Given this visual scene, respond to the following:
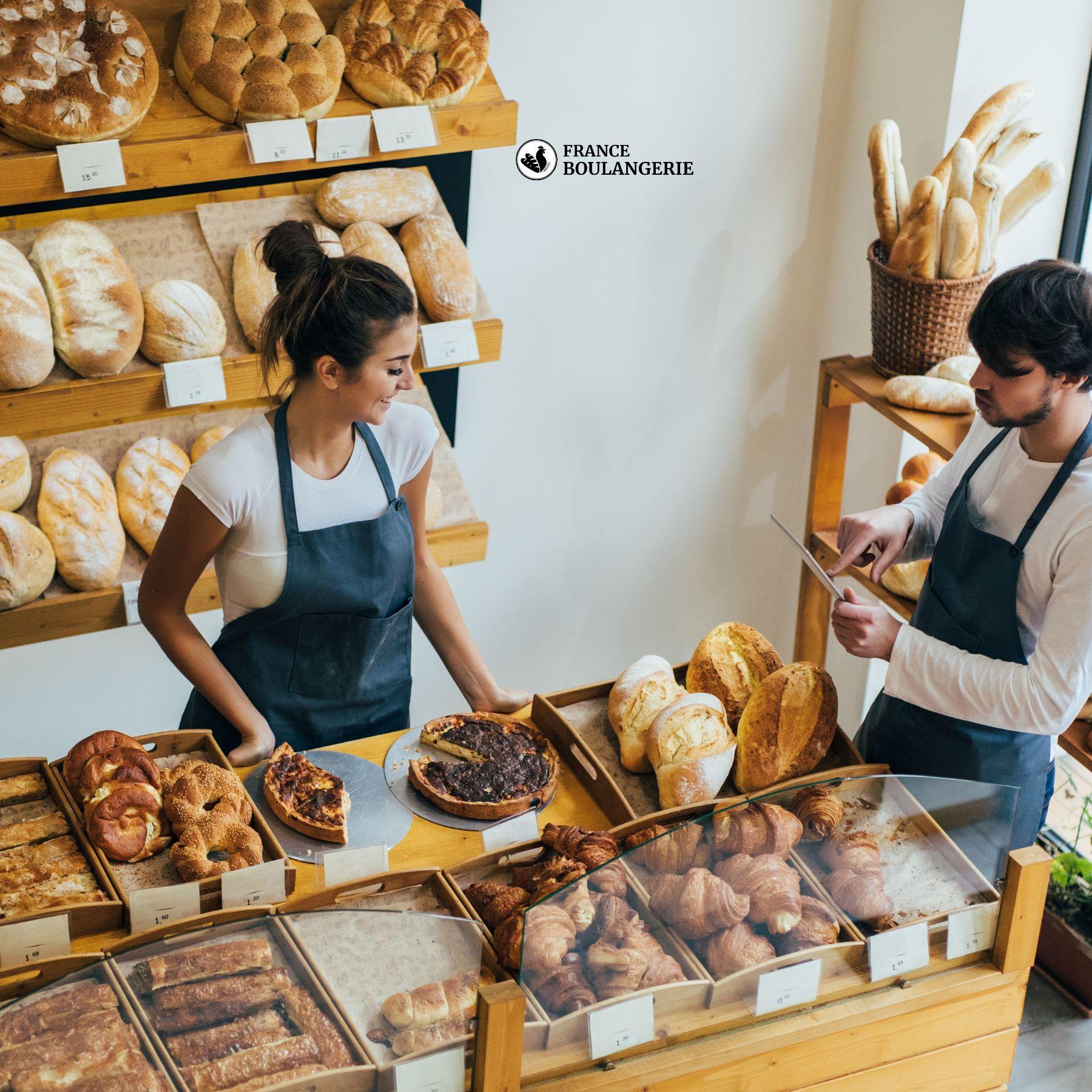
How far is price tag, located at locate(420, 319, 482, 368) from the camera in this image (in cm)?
263

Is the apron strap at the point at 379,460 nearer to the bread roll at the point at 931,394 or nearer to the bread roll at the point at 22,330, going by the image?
the bread roll at the point at 22,330

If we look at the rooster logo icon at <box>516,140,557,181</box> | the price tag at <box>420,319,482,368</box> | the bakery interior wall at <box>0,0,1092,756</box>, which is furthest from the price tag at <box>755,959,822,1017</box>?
the rooster logo icon at <box>516,140,557,181</box>

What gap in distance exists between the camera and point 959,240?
9.02 ft

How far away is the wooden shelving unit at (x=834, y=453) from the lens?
2.83m

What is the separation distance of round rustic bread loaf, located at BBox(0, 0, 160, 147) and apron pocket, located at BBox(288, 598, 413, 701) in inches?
39.9

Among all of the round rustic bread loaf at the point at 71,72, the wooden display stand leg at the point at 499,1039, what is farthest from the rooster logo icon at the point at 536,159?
the wooden display stand leg at the point at 499,1039

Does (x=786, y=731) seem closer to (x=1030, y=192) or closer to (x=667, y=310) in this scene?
(x=1030, y=192)

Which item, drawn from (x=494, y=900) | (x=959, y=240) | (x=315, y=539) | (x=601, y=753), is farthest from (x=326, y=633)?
(x=959, y=240)

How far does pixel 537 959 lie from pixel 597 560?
247 cm

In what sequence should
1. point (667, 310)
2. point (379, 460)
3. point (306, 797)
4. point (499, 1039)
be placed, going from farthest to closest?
point (667, 310), point (379, 460), point (306, 797), point (499, 1039)

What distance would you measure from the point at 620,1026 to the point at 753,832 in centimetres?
28

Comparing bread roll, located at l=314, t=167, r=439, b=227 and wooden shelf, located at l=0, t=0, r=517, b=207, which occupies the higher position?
wooden shelf, located at l=0, t=0, r=517, b=207

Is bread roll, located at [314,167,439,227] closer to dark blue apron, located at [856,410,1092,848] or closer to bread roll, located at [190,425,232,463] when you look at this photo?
bread roll, located at [190,425,232,463]

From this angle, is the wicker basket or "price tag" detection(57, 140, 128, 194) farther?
the wicker basket
